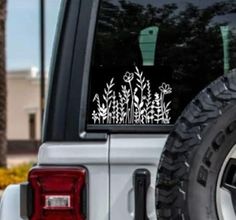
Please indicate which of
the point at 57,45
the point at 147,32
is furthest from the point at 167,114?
the point at 57,45

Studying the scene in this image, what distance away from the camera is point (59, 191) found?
8.64 ft

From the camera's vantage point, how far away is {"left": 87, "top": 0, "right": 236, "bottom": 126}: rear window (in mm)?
2742

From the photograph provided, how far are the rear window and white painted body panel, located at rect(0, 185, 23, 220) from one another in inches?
21.9

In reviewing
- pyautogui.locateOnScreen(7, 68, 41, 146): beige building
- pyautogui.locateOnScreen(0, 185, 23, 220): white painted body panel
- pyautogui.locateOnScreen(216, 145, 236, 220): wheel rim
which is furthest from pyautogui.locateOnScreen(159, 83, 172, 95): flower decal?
pyautogui.locateOnScreen(7, 68, 41, 146): beige building

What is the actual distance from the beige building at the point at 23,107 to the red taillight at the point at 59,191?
32.2 metres

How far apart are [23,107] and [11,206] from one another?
32186 millimetres

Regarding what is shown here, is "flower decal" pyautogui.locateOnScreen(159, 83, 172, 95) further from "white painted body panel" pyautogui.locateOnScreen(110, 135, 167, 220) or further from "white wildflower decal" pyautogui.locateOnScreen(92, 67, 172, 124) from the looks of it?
"white painted body panel" pyautogui.locateOnScreen(110, 135, 167, 220)

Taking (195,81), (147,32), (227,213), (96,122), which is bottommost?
(227,213)

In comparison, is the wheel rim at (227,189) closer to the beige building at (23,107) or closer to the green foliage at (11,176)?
the green foliage at (11,176)

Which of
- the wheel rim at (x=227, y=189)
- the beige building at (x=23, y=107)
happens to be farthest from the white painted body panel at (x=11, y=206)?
the beige building at (x=23, y=107)

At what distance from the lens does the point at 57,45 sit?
9.07 ft

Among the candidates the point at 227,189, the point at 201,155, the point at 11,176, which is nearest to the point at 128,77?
the point at 201,155

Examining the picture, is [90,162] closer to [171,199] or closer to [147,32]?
[171,199]

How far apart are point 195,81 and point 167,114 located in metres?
0.17
